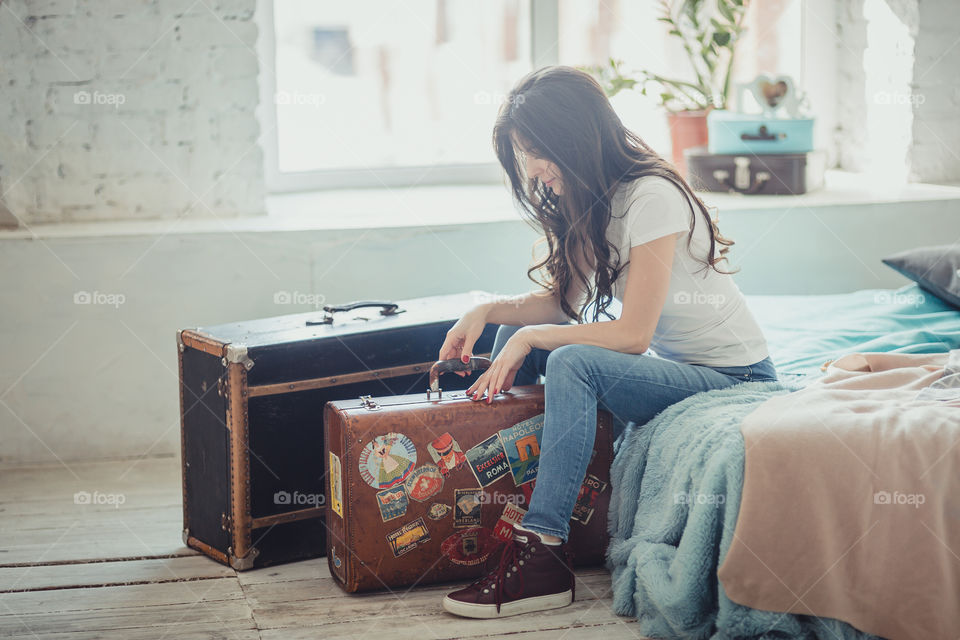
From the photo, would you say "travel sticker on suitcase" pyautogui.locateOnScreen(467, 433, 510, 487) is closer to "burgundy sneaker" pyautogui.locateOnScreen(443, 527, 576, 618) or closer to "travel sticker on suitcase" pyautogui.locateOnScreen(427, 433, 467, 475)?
"travel sticker on suitcase" pyautogui.locateOnScreen(427, 433, 467, 475)

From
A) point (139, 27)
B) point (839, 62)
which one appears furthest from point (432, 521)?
point (839, 62)

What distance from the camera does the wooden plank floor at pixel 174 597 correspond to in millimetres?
1748

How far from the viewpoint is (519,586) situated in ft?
5.89

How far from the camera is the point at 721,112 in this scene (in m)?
3.19

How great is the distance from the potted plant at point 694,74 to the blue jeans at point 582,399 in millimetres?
1516

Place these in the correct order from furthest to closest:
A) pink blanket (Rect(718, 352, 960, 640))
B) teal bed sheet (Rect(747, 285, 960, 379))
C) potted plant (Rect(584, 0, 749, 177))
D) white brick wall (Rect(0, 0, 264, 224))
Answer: potted plant (Rect(584, 0, 749, 177)) → white brick wall (Rect(0, 0, 264, 224)) → teal bed sheet (Rect(747, 285, 960, 379)) → pink blanket (Rect(718, 352, 960, 640))

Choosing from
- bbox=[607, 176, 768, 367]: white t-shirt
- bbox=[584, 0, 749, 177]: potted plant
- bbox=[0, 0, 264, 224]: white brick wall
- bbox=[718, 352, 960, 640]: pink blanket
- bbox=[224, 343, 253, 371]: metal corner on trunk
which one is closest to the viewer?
bbox=[718, 352, 960, 640]: pink blanket

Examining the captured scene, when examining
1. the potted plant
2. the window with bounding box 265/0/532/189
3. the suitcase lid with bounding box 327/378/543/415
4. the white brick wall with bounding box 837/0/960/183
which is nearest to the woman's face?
the suitcase lid with bounding box 327/378/543/415

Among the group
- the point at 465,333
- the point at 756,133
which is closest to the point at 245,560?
the point at 465,333

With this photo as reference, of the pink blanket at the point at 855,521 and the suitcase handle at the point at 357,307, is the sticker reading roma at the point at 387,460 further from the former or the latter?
the pink blanket at the point at 855,521

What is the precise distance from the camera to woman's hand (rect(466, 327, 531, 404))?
1.89 metres

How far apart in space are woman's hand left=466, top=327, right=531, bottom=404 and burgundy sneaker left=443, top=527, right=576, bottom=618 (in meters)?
0.26

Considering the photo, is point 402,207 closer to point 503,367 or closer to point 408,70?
point 408,70

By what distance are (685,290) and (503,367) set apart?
14.9 inches
